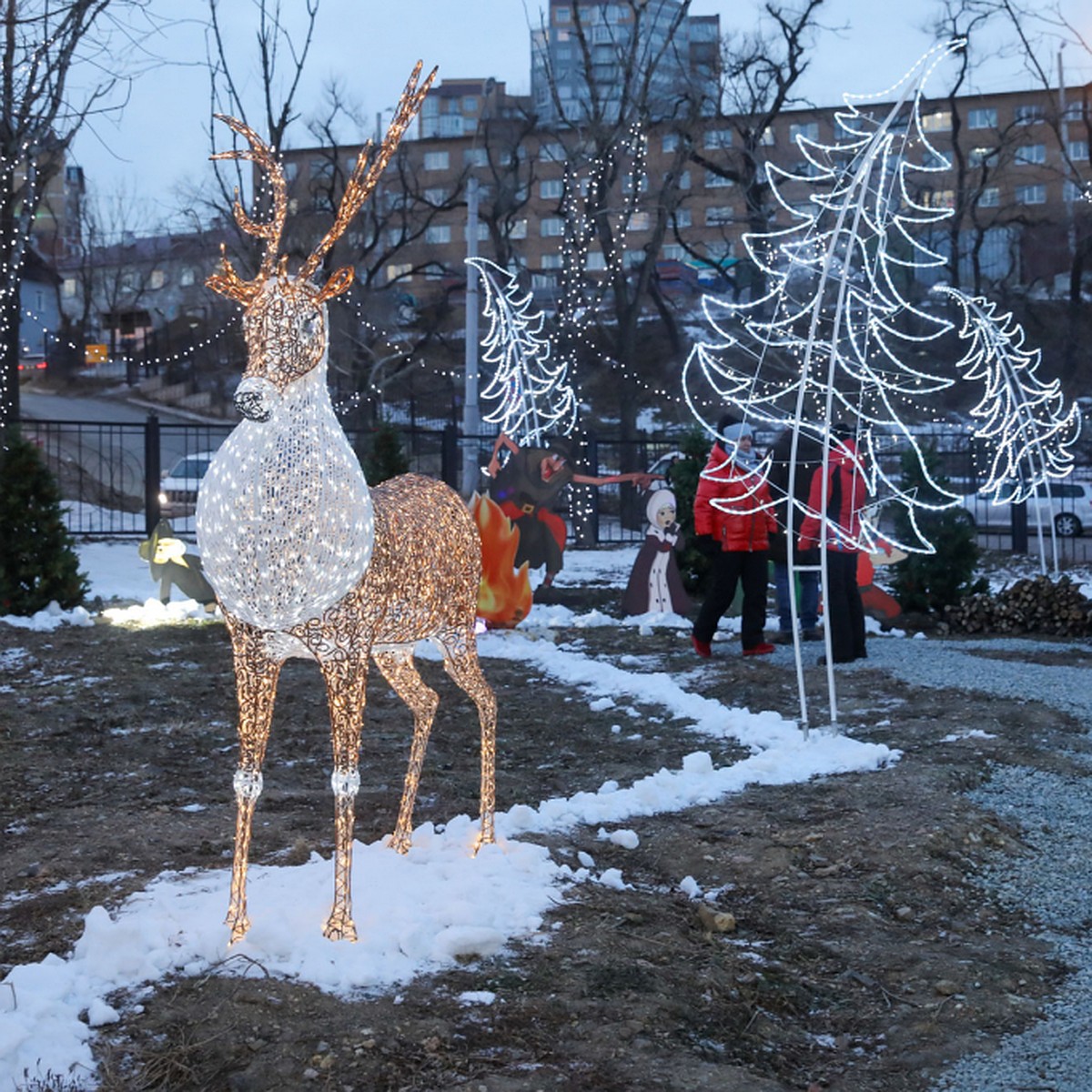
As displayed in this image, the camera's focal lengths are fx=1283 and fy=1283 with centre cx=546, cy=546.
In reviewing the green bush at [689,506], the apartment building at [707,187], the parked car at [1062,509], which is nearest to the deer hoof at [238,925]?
the green bush at [689,506]

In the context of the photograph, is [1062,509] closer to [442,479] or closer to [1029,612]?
[442,479]

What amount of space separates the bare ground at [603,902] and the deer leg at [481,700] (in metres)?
0.34

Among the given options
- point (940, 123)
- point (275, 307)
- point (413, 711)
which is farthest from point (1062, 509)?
point (940, 123)

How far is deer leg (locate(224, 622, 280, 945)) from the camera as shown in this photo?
12.6 feet

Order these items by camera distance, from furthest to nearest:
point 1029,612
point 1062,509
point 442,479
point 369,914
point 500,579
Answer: point 1062,509 → point 442,479 → point 1029,612 → point 500,579 → point 369,914

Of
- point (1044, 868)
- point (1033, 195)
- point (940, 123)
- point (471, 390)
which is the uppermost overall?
point (940, 123)

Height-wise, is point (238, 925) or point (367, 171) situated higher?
point (367, 171)

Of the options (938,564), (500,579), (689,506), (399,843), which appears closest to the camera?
(399,843)

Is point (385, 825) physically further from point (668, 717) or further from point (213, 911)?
point (668, 717)

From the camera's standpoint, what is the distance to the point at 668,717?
7926mm

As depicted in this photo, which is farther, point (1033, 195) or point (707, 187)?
point (1033, 195)

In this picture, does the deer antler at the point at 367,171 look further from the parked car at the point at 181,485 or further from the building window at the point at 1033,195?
the building window at the point at 1033,195

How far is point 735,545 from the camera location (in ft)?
32.4

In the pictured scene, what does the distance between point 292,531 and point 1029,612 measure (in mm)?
9571
